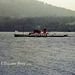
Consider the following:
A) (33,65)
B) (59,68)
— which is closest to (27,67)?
(33,65)

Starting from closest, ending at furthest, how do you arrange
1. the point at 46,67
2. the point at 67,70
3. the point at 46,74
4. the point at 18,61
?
the point at 46,74 < the point at 67,70 < the point at 46,67 < the point at 18,61

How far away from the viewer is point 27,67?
51875 mm

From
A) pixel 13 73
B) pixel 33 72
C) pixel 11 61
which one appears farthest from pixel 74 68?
pixel 11 61

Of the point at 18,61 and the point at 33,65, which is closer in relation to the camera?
the point at 33,65

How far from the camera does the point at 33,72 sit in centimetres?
4731

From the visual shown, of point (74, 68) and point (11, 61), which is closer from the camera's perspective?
point (74, 68)

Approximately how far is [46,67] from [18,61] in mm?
10066

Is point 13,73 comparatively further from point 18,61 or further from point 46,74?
point 18,61

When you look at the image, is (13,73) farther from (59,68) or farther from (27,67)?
(59,68)

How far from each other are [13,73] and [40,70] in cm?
603

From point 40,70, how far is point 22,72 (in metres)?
4.19

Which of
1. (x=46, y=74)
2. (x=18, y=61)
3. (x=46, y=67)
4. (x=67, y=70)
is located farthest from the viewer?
(x=18, y=61)

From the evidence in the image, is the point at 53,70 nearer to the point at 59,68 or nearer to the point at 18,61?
the point at 59,68

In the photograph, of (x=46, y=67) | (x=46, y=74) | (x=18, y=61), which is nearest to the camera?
(x=46, y=74)
